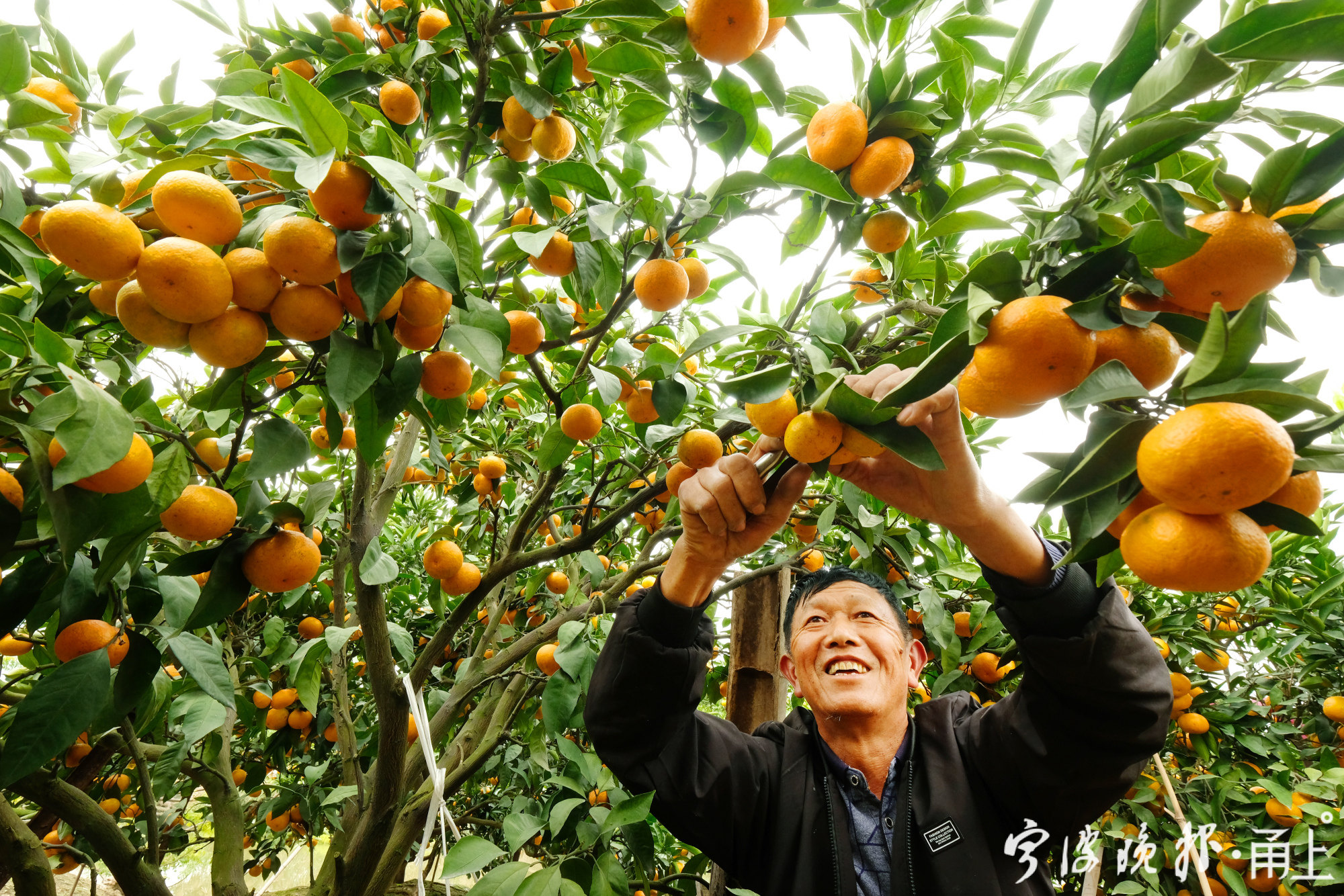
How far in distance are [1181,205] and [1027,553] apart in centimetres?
82

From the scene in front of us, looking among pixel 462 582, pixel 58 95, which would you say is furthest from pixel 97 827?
→ pixel 58 95

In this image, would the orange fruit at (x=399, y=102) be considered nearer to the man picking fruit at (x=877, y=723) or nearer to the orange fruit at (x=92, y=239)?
the orange fruit at (x=92, y=239)

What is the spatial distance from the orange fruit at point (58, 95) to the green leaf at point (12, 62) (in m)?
0.17

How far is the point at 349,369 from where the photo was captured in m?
0.71

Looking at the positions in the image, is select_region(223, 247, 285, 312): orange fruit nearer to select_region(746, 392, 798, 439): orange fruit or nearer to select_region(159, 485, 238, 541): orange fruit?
select_region(159, 485, 238, 541): orange fruit

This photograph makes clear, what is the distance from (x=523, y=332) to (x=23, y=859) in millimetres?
1383

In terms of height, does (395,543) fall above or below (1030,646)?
above

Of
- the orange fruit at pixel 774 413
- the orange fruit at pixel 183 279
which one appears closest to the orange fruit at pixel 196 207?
the orange fruit at pixel 183 279

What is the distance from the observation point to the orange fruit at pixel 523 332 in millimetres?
1098

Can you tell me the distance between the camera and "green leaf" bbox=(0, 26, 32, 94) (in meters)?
0.84

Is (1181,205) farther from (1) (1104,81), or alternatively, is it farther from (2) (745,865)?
(2) (745,865)

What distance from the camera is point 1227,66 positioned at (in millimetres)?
466

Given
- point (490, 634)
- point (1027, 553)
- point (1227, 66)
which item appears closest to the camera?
point (1227, 66)

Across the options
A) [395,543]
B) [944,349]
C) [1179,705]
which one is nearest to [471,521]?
[395,543]
